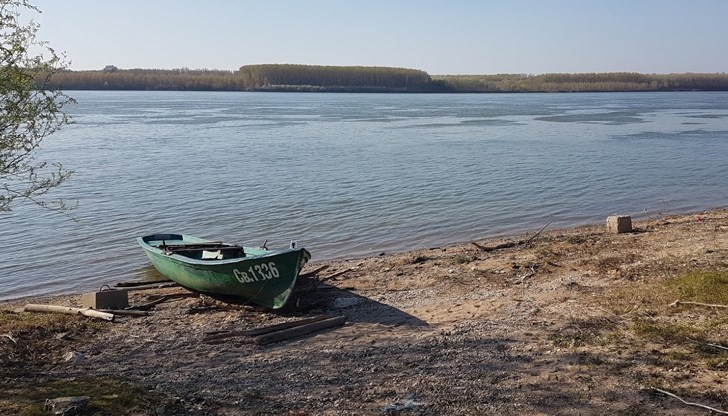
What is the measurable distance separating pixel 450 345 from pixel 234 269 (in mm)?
4203

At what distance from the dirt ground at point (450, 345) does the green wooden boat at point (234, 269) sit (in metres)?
0.28

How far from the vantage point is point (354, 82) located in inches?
5290

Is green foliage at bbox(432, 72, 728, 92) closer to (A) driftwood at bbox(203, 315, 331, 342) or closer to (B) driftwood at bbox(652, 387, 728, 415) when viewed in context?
(A) driftwood at bbox(203, 315, 331, 342)

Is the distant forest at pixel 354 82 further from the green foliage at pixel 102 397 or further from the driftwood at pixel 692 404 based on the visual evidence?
the driftwood at pixel 692 404

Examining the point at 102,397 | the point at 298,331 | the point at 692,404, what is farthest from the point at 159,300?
the point at 692,404

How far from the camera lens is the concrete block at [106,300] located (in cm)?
1100

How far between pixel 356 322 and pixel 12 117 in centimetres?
522

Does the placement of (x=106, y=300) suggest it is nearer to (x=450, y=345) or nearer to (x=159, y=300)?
(x=159, y=300)

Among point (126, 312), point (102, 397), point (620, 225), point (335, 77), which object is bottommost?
point (126, 312)

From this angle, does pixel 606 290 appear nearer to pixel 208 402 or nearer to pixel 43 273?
pixel 208 402

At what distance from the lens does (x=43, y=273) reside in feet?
49.6

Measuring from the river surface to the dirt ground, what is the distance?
3.96 meters

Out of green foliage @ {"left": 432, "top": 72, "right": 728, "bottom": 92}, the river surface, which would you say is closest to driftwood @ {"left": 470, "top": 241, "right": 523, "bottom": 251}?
the river surface

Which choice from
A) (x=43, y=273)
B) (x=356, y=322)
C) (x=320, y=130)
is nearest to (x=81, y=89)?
(x=320, y=130)
